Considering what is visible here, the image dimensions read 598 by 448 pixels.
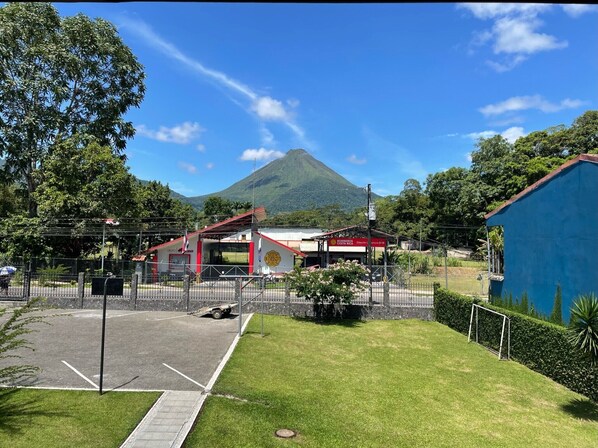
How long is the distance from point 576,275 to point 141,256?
3203 centimetres

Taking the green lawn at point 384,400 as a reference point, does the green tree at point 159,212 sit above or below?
above

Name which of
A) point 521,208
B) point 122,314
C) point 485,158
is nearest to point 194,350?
point 122,314

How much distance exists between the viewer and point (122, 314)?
65.8 feet

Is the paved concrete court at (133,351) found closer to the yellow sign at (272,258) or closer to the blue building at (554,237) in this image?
the blue building at (554,237)

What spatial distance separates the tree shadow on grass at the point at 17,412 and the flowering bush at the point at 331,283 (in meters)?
12.5

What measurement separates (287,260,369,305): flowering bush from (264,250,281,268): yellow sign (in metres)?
17.4

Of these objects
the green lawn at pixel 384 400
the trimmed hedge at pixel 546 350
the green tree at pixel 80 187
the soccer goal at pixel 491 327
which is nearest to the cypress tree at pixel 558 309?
the trimmed hedge at pixel 546 350

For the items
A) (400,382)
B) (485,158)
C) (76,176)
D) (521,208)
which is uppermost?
(485,158)

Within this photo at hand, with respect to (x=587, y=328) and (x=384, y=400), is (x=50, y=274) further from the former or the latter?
(x=587, y=328)

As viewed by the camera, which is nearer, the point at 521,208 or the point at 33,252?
the point at 521,208

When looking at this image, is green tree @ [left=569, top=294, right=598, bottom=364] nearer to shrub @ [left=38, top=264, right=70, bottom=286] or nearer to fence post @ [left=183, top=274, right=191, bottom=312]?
fence post @ [left=183, top=274, right=191, bottom=312]

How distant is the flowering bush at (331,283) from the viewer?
1953 cm

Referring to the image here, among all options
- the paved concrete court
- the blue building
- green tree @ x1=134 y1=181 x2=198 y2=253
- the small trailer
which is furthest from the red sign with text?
the paved concrete court

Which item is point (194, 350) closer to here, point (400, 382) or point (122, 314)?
point (400, 382)
